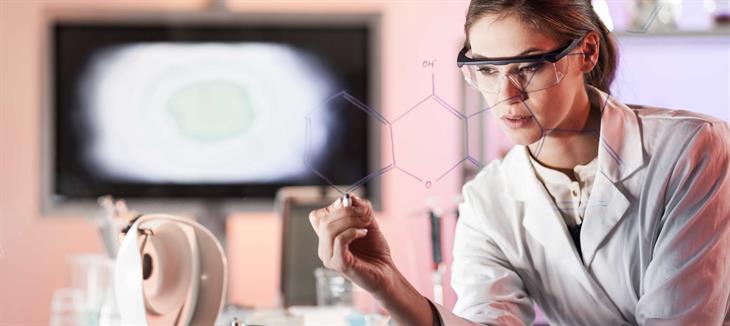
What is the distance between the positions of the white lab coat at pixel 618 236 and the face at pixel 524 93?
0.12 feet

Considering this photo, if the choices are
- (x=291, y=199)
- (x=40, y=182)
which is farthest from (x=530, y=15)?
(x=291, y=199)

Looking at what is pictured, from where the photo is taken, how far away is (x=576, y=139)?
102 centimetres

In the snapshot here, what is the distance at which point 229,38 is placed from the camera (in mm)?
1518

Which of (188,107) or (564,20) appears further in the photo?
(188,107)

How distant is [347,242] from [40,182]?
59cm

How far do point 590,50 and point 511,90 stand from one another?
100 millimetres

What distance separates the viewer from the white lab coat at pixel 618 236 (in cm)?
99

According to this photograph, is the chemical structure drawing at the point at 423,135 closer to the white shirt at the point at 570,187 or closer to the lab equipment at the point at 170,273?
the white shirt at the point at 570,187

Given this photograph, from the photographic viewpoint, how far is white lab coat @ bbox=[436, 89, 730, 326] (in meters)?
0.99

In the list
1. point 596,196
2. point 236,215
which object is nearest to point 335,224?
point 596,196

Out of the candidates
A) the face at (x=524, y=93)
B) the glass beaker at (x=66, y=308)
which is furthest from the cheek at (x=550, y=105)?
the glass beaker at (x=66, y=308)

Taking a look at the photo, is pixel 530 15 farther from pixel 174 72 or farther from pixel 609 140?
pixel 174 72

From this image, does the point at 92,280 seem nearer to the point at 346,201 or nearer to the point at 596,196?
the point at 346,201

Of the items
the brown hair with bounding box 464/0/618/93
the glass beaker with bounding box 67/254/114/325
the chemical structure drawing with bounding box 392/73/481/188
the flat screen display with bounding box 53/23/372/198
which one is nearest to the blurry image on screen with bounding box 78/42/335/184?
the flat screen display with bounding box 53/23/372/198
